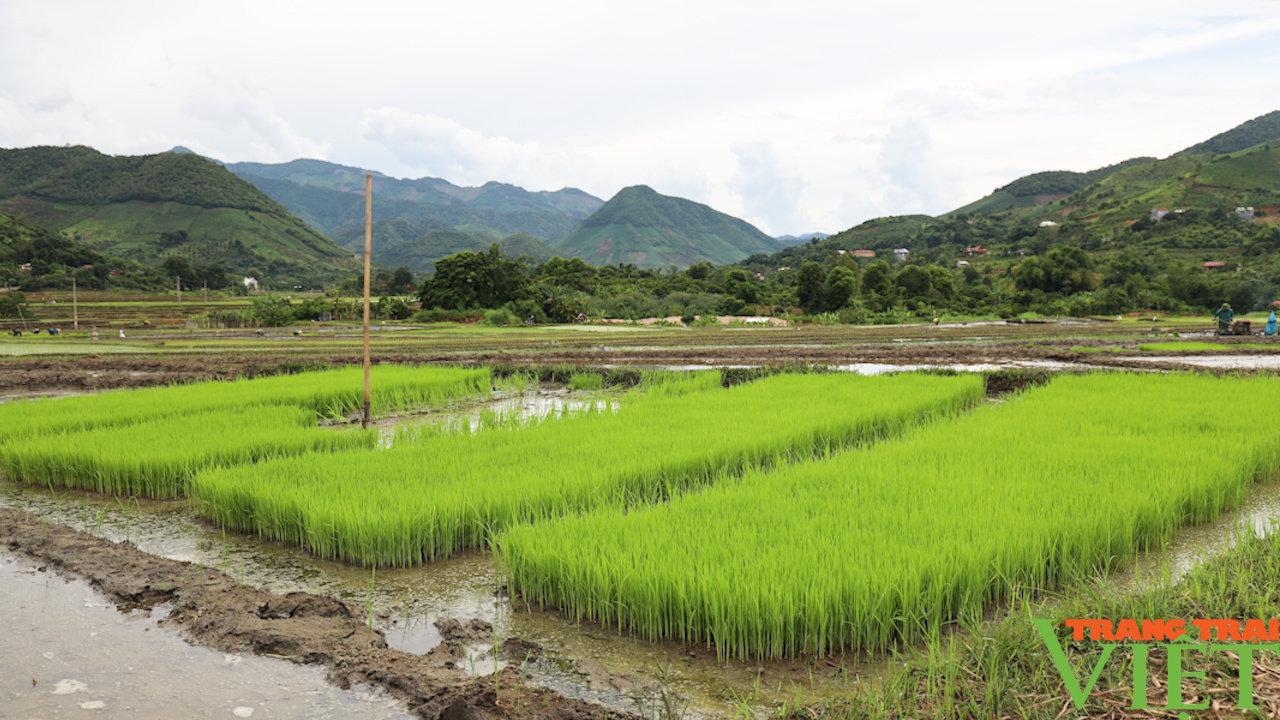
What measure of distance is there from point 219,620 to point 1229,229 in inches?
3104

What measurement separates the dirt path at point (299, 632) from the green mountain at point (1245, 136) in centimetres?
16950

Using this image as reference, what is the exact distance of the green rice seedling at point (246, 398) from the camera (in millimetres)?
7473

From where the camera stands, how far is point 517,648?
288 cm

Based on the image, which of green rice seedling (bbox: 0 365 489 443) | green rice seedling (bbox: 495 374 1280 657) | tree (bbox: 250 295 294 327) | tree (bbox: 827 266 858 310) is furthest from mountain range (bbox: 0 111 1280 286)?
green rice seedling (bbox: 495 374 1280 657)

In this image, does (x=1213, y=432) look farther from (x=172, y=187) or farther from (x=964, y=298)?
(x=172, y=187)

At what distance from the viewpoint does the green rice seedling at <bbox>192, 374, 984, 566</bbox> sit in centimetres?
402

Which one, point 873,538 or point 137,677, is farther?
Answer: point 873,538

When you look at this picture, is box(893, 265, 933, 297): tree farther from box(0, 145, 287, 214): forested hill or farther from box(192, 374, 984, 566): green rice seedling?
box(0, 145, 287, 214): forested hill

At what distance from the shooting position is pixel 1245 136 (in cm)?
13300

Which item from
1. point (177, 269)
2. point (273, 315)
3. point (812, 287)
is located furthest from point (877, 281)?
point (177, 269)

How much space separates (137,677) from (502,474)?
2393mm

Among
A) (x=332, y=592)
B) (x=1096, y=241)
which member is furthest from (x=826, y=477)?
(x=1096, y=241)

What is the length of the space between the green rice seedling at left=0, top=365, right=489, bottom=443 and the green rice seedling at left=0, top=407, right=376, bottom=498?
881 mm

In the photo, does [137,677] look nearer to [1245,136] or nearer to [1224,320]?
[1224,320]
